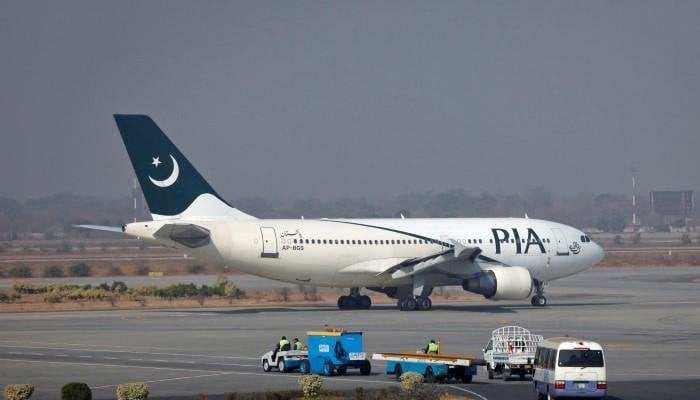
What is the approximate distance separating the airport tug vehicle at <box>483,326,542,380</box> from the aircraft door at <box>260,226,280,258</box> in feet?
75.4

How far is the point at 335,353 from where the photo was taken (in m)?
36.1

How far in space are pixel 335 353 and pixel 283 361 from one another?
179 centimetres

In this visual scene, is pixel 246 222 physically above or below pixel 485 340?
above

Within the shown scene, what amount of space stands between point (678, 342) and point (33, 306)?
3539 cm

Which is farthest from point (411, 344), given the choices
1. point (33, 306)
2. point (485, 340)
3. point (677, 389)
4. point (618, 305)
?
point (33, 306)

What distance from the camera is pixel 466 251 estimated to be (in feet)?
196

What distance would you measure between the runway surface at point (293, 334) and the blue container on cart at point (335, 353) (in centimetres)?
63

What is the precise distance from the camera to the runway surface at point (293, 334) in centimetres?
3403

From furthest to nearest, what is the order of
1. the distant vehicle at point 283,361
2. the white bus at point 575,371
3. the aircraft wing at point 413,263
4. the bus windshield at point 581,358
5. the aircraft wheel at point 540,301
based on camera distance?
the aircraft wheel at point 540,301 → the aircraft wing at point 413,263 → the distant vehicle at point 283,361 → the bus windshield at point 581,358 → the white bus at point 575,371

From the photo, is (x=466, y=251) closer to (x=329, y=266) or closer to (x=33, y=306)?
(x=329, y=266)

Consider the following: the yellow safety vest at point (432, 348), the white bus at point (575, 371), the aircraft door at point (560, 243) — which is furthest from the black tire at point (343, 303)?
the white bus at point (575, 371)

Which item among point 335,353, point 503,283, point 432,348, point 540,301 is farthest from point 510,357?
point 540,301

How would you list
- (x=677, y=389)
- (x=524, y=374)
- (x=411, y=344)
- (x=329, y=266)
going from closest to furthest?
(x=677, y=389) → (x=524, y=374) → (x=411, y=344) → (x=329, y=266)

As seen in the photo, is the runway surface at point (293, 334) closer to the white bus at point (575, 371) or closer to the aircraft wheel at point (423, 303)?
the aircraft wheel at point (423, 303)
